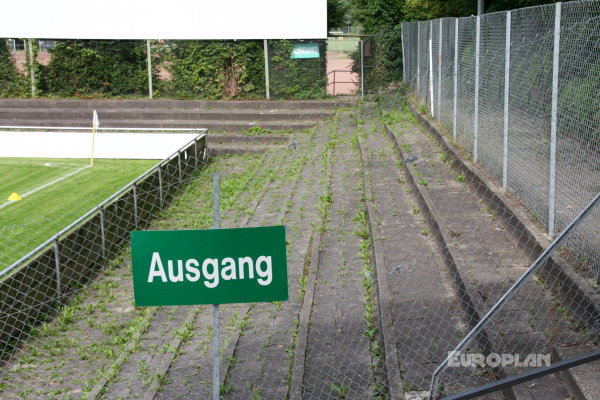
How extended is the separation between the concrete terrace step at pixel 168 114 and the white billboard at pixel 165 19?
10.8 feet

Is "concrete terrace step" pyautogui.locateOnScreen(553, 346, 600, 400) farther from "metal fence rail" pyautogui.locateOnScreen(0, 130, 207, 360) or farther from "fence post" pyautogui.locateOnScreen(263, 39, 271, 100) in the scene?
"fence post" pyautogui.locateOnScreen(263, 39, 271, 100)

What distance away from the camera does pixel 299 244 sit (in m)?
10.7

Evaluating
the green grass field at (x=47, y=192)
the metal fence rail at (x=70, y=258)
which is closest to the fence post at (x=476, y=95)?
the metal fence rail at (x=70, y=258)

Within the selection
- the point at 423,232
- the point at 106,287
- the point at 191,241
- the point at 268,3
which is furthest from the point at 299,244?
the point at 268,3

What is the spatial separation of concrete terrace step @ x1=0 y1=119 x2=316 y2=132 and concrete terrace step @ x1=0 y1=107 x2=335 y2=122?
0.27 metres

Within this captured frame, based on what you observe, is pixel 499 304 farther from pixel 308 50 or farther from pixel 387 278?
pixel 308 50

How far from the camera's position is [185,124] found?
76.8 feet

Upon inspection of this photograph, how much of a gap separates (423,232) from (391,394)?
4.44 metres

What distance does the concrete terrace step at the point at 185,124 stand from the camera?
894 inches

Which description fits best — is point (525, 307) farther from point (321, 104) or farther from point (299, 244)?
point (321, 104)

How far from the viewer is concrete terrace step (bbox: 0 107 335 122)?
2366cm

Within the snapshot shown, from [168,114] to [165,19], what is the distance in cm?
433

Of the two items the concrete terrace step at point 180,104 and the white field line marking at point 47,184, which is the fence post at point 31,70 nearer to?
the concrete terrace step at point 180,104

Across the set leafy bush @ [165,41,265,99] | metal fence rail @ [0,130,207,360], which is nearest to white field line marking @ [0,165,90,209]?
metal fence rail @ [0,130,207,360]
